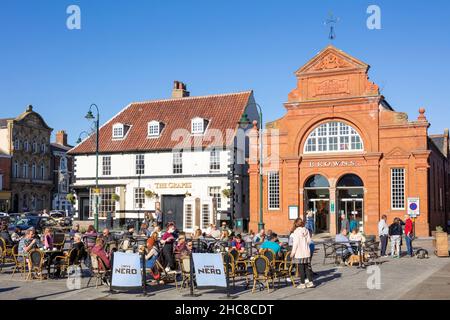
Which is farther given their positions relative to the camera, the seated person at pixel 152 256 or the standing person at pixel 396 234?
the standing person at pixel 396 234

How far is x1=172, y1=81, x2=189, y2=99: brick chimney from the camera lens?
52500mm

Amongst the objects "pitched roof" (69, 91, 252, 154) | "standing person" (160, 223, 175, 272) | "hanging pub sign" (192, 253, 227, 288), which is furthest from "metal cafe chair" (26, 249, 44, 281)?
"pitched roof" (69, 91, 252, 154)

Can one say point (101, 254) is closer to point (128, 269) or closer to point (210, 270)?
point (128, 269)

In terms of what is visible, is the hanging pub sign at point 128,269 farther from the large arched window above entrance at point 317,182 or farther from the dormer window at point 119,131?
the dormer window at point 119,131

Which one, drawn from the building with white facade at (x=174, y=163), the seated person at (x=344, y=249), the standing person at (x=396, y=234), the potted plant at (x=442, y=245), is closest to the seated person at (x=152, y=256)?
the seated person at (x=344, y=249)

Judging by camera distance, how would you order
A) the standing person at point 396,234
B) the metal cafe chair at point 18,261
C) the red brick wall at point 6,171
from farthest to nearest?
the red brick wall at point 6,171
the standing person at point 396,234
the metal cafe chair at point 18,261

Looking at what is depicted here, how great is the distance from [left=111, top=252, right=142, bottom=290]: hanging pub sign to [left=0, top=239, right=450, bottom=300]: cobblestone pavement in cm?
34

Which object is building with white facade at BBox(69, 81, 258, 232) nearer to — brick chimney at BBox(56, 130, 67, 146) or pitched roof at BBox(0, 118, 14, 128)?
pitched roof at BBox(0, 118, 14, 128)

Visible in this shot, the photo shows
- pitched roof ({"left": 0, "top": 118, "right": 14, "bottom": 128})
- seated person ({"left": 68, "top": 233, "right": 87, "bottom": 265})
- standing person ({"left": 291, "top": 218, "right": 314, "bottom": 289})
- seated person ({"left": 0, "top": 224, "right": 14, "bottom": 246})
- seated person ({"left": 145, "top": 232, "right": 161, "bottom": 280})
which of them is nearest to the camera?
standing person ({"left": 291, "top": 218, "right": 314, "bottom": 289})

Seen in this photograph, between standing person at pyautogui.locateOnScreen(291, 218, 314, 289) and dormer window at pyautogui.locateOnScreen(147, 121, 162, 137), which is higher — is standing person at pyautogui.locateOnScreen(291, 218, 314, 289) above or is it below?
below

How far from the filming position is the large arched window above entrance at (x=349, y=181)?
38.4 m
